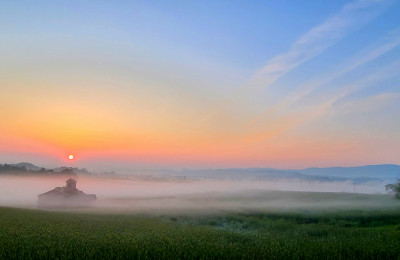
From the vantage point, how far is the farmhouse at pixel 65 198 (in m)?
84.1

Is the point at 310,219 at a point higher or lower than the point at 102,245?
lower

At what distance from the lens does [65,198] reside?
8550 cm

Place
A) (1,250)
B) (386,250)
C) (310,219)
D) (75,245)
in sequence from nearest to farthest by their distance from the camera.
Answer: (1,250), (75,245), (386,250), (310,219)

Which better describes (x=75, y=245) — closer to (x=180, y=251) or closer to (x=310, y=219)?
(x=180, y=251)

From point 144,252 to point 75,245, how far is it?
14.1ft

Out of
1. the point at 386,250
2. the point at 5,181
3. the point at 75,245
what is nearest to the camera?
the point at 75,245

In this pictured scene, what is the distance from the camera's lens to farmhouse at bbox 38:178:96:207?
276 ft

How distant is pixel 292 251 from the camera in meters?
19.2

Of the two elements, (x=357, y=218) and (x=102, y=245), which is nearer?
(x=102, y=245)

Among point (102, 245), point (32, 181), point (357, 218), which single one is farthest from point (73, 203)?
point (32, 181)

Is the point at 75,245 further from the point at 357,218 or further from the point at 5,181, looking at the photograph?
the point at 5,181

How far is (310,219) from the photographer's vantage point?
5628 centimetres

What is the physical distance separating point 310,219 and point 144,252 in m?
44.6

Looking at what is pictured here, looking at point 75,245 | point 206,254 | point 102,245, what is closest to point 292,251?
point 206,254
